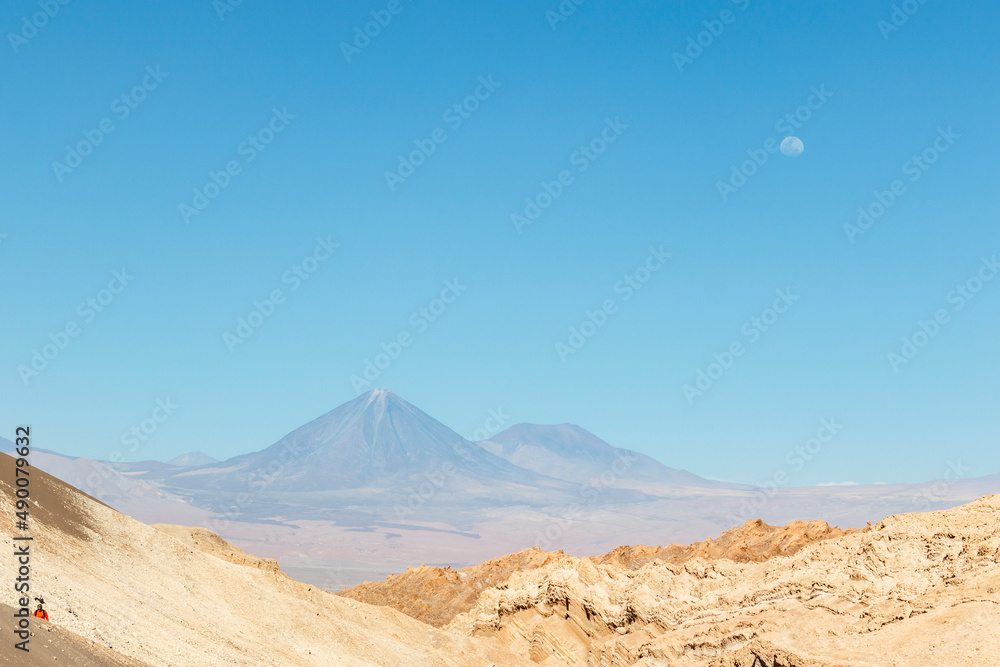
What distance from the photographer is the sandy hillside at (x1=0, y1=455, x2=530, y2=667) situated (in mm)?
28703

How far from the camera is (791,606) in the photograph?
3597cm

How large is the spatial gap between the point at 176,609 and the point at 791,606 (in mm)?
24767

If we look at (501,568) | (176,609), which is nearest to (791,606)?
(176,609)

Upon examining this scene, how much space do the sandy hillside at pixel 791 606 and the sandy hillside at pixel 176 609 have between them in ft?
10.8

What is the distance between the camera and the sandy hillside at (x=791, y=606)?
94.8ft

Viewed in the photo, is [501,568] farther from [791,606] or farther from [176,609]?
[176,609]

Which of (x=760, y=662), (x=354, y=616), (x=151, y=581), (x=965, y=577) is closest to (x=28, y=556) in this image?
(x=151, y=581)

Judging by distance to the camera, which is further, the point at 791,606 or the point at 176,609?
the point at 791,606

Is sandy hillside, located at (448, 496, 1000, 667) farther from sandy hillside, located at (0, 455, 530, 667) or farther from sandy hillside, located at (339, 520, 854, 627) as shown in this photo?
sandy hillside, located at (339, 520, 854, 627)

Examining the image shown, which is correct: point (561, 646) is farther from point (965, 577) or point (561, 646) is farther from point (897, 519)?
point (965, 577)

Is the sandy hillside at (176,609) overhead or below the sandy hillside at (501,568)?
below

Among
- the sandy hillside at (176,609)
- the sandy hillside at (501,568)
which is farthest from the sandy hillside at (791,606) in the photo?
the sandy hillside at (501,568)

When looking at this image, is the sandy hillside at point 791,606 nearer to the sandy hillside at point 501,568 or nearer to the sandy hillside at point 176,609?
the sandy hillside at point 176,609

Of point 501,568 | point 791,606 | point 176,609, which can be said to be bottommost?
point 176,609
